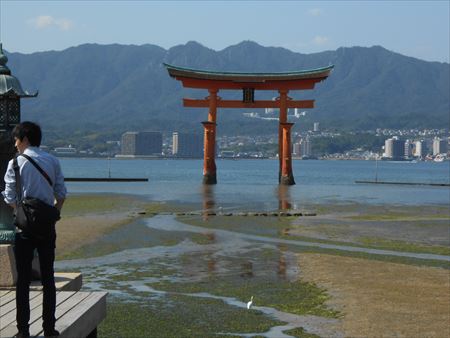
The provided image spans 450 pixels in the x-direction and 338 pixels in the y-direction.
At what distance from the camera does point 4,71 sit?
31.4 ft

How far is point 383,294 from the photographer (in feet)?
43.8

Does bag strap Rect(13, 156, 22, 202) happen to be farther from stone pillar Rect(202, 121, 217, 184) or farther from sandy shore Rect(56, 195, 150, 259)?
stone pillar Rect(202, 121, 217, 184)

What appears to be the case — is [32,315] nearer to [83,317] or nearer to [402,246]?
[83,317]

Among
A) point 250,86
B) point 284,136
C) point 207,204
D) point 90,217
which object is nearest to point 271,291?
point 90,217

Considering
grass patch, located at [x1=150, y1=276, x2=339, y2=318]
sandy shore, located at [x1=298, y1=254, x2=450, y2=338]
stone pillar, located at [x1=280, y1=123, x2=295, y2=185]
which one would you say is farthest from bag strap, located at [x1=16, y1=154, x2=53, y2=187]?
stone pillar, located at [x1=280, y1=123, x2=295, y2=185]

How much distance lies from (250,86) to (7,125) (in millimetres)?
48812

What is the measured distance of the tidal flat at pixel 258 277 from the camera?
11.0 metres

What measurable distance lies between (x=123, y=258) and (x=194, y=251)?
2.12 meters

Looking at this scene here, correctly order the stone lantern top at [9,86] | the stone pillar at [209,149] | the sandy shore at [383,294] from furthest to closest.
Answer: the stone pillar at [209,149]
the sandy shore at [383,294]
the stone lantern top at [9,86]

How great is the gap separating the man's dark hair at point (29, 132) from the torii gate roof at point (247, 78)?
4877 centimetres

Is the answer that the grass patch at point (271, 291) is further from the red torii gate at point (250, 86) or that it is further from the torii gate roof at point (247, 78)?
the torii gate roof at point (247, 78)

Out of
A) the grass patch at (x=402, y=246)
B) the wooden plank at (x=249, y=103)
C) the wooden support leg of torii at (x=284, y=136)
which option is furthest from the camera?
the wooden support leg of torii at (x=284, y=136)

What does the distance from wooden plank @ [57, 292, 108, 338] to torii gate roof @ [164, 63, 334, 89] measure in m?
47.6

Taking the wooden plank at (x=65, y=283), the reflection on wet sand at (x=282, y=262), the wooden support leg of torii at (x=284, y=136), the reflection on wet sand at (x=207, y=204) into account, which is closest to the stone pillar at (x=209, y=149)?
the wooden support leg of torii at (x=284, y=136)
